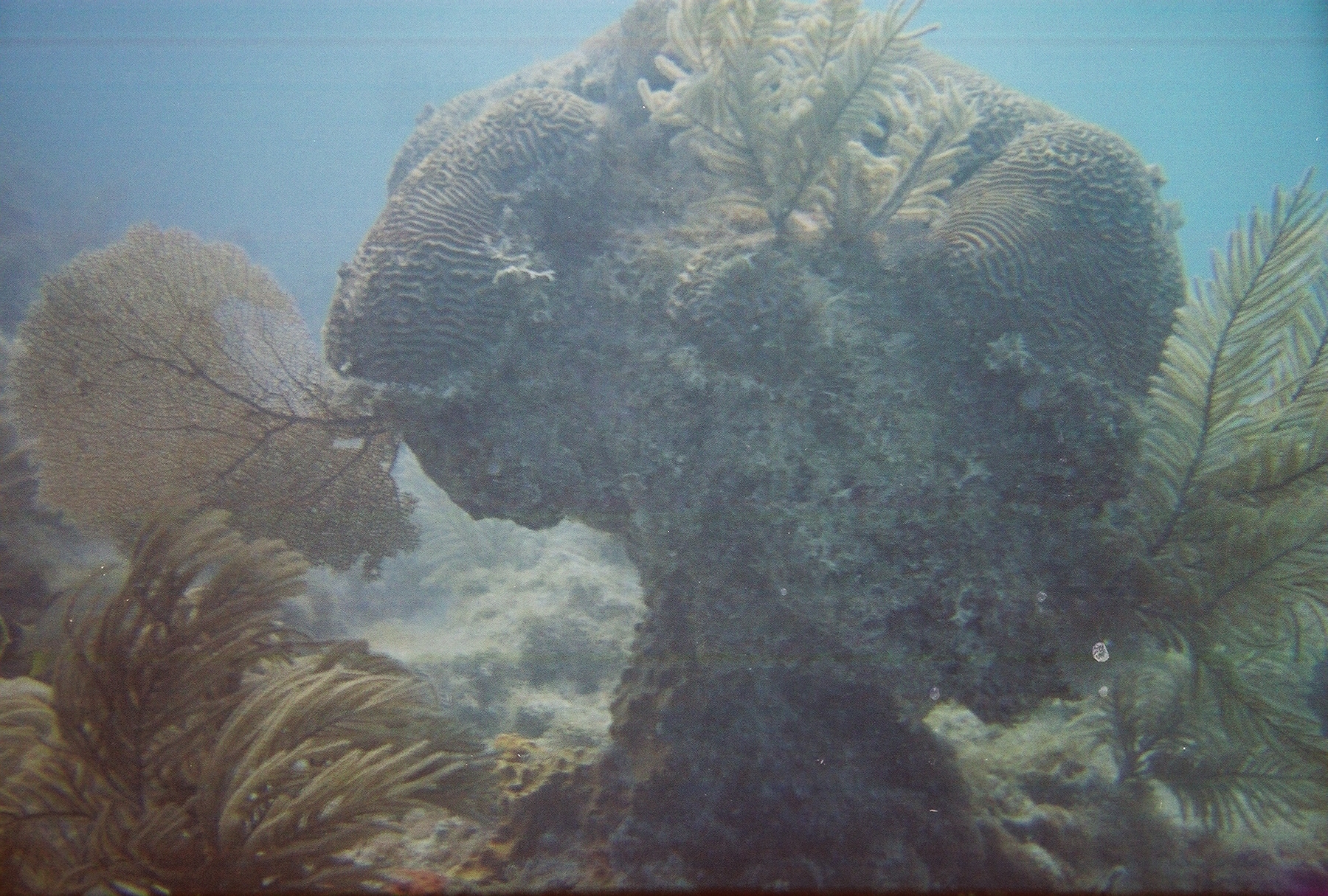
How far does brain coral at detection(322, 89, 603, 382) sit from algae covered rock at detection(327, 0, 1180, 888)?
0.02 metres

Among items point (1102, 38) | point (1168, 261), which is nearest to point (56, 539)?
point (1168, 261)

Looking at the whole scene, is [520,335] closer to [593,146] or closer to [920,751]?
[593,146]

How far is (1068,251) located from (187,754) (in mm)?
5080

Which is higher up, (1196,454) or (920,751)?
(1196,454)

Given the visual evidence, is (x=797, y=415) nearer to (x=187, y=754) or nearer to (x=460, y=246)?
(x=460, y=246)

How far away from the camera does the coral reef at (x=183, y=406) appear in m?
3.80

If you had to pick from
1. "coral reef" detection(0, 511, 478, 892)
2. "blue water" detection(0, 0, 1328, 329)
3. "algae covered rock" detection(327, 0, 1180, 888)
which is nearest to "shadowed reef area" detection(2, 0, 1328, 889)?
"algae covered rock" detection(327, 0, 1180, 888)

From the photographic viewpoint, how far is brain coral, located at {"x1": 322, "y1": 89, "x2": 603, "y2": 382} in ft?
11.1

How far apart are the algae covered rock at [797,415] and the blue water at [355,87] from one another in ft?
122

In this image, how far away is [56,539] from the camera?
568cm

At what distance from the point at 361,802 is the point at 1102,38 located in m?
91.7

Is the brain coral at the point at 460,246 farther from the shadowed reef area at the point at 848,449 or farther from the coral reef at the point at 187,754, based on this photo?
the coral reef at the point at 187,754

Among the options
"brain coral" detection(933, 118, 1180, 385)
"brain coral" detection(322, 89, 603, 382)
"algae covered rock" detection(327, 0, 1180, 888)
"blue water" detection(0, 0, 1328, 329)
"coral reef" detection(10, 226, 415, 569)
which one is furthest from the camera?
"blue water" detection(0, 0, 1328, 329)

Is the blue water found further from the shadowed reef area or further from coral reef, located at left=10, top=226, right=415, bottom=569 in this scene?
the shadowed reef area
